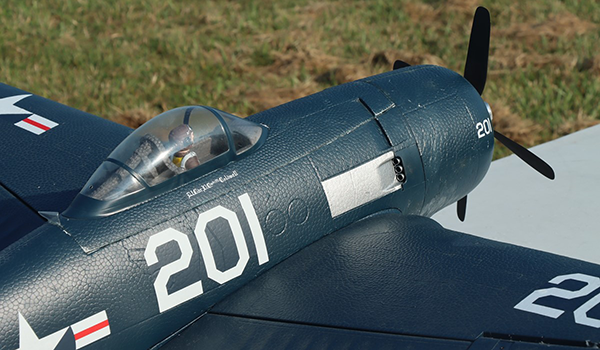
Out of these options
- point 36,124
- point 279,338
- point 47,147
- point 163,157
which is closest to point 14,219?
point 47,147

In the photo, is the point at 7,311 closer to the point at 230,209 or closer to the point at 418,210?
the point at 230,209

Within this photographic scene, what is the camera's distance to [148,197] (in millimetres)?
3842

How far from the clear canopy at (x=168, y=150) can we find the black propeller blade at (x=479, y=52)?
2.09 m

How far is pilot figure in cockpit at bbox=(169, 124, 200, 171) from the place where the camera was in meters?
3.98

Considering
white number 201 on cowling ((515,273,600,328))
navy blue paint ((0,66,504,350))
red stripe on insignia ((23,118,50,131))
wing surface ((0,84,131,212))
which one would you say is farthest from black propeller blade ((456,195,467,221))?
red stripe on insignia ((23,118,50,131))

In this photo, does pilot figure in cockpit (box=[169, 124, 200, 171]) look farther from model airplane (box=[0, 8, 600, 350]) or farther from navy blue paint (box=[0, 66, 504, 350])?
navy blue paint (box=[0, 66, 504, 350])

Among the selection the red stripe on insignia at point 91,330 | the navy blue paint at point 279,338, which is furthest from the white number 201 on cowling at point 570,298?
the red stripe on insignia at point 91,330

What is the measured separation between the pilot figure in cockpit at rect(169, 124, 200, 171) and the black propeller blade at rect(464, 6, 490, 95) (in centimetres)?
251

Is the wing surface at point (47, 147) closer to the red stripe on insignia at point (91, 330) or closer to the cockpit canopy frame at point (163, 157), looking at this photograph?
the cockpit canopy frame at point (163, 157)

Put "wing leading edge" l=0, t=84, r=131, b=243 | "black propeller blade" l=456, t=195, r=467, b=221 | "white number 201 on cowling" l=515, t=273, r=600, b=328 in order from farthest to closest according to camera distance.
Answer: "black propeller blade" l=456, t=195, r=467, b=221 < "wing leading edge" l=0, t=84, r=131, b=243 < "white number 201 on cowling" l=515, t=273, r=600, b=328

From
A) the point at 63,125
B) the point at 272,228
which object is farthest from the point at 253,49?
the point at 272,228

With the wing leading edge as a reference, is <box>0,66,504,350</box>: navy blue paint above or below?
below

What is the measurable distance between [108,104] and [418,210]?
18.5ft

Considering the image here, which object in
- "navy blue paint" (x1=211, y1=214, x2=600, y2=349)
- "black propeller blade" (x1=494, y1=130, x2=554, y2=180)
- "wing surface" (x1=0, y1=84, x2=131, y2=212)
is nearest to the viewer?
"navy blue paint" (x1=211, y1=214, x2=600, y2=349)
